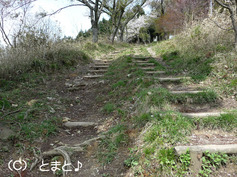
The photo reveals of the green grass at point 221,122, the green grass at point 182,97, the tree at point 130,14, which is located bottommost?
the green grass at point 221,122

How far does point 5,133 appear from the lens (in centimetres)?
297

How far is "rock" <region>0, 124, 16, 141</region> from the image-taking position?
9.56 ft

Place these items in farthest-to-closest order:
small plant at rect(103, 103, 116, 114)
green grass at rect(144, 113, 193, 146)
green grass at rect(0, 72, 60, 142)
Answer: small plant at rect(103, 103, 116, 114), green grass at rect(0, 72, 60, 142), green grass at rect(144, 113, 193, 146)

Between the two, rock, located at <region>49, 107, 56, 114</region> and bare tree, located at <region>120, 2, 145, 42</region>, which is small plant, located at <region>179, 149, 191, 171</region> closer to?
rock, located at <region>49, 107, 56, 114</region>

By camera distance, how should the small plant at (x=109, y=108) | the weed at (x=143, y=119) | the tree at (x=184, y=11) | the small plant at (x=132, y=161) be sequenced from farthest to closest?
the tree at (x=184, y=11) < the small plant at (x=109, y=108) < the weed at (x=143, y=119) < the small plant at (x=132, y=161)

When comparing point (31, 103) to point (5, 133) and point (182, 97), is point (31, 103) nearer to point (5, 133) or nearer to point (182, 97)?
point (5, 133)

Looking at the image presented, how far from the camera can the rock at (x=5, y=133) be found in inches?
115

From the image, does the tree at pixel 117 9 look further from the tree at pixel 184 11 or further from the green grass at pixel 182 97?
the green grass at pixel 182 97

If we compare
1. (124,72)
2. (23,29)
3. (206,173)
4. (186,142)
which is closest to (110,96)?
(124,72)

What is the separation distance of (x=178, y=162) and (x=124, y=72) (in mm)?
4281

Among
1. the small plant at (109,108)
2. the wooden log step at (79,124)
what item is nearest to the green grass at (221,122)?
the small plant at (109,108)

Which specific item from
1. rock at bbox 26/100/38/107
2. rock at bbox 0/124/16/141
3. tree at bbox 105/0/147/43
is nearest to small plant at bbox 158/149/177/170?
rock at bbox 0/124/16/141

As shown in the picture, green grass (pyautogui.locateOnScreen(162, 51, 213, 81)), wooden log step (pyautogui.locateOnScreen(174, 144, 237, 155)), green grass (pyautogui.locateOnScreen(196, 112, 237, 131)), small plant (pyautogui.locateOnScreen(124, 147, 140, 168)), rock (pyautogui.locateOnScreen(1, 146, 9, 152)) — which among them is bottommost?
small plant (pyautogui.locateOnScreen(124, 147, 140, 168))

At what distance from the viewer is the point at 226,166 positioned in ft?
6.63
